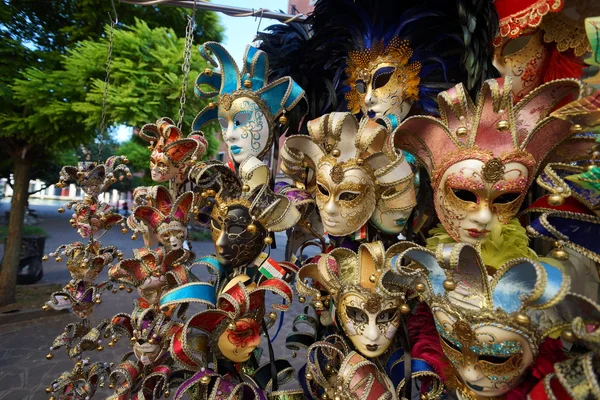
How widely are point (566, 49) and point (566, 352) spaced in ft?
3.47

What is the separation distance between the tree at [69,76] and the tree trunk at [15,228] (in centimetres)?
1

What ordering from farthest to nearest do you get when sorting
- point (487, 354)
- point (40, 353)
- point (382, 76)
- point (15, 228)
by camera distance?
1. point (15, 228)
2. point (40, 353)
3. point (382, 76)
4. point (487, 354)

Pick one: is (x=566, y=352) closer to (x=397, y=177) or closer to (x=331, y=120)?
(x=397, y=177)

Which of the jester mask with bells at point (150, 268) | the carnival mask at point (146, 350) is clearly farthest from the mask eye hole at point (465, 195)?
the carnival mask at point (146, 350)

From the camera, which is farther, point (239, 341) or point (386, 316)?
point (239, 341)

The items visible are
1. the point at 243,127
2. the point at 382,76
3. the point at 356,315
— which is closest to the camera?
the point at 356,315

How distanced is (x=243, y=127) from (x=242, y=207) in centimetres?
44

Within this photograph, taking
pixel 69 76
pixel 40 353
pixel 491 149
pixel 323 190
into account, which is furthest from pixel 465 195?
pixel 40 353

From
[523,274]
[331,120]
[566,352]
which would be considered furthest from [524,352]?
[331,120]

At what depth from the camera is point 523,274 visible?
806mm

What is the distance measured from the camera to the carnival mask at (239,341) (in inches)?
53.1

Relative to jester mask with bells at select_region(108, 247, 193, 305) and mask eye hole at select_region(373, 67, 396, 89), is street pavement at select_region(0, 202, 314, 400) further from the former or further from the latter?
mask eye hole at select_region(373, 67, 396, 89)

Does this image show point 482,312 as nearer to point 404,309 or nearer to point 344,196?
point 404,309

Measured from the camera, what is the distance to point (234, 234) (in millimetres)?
1421
